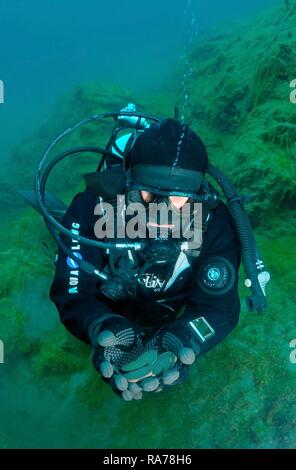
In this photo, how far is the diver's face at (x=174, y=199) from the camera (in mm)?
2396

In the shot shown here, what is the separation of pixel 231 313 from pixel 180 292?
46 cm

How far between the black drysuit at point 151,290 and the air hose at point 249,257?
16 centimetres

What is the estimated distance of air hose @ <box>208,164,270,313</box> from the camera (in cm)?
252

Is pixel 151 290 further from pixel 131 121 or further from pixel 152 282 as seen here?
pixel 131 121

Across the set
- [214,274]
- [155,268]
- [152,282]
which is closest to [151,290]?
[152,282]

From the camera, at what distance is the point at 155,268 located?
8.86ft

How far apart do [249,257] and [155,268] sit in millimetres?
665

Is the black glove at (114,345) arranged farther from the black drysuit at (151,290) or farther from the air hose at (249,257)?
the air hose at (249,257)

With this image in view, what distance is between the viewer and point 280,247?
4223 millimetres

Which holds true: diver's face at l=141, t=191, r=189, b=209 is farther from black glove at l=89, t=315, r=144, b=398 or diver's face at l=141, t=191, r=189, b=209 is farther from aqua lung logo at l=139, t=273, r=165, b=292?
black glove at l=89, t=315, r=144, b=398

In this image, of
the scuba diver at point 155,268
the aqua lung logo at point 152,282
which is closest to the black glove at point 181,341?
the scuba diver at point 155,268

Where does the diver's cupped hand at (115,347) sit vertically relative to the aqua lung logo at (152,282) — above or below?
below

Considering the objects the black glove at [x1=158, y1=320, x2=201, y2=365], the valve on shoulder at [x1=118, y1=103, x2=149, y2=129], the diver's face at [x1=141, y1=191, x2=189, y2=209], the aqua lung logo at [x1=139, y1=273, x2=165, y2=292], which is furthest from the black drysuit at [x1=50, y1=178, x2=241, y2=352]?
the valve on shoulder at [x1=118, y1=103, x2=149, y2=129]

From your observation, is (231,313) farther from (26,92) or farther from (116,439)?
(26,92)
